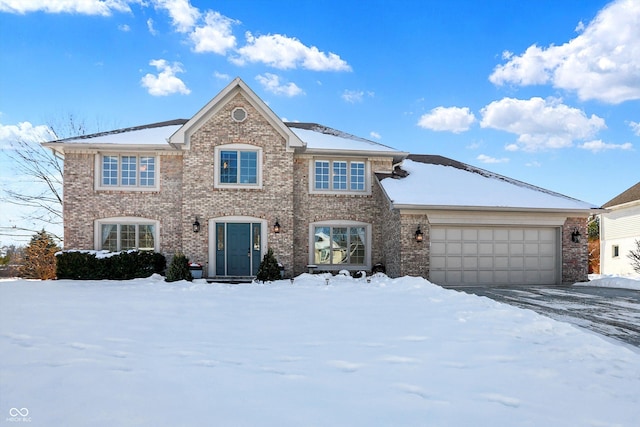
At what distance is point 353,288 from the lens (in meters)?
11.3

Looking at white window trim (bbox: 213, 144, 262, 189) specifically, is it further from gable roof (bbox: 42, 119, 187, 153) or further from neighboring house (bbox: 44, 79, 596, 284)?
gable roof (bbox: 42, 119, 187, 153)

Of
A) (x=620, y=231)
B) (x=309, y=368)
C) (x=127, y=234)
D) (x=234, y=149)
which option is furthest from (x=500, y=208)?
(x=620, y=231)

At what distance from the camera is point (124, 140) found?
48.2ft

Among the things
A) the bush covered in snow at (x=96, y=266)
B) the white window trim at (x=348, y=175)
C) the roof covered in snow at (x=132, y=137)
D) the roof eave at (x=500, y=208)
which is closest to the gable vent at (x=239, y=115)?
the roof covered in snow at (x=132, y=137)

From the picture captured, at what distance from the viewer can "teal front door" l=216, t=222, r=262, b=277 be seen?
14250mm

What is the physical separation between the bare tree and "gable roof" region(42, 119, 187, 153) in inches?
399

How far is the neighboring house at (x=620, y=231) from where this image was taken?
887 inches

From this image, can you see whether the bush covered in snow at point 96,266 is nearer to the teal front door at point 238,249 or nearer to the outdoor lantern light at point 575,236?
the teal front door at point 238,249

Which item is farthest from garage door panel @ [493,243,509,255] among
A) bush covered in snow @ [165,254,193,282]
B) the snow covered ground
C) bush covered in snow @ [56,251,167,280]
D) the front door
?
bush covered in snow @ [56,251,167,280]

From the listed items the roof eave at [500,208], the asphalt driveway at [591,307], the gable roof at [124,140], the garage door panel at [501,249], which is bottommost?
the asphalt driveway at [591,307]

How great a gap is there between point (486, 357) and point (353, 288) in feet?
21.4

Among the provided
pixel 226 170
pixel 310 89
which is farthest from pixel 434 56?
pixel 226 170

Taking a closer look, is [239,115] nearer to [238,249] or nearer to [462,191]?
[238,249]

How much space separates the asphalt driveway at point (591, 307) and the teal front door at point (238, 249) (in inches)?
314
